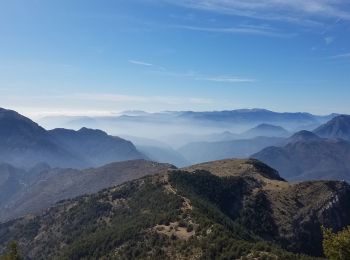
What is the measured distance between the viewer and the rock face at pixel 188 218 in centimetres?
11338

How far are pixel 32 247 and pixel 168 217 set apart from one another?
74.6 metres

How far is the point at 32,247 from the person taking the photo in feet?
575

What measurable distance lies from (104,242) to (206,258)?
41.3 metres

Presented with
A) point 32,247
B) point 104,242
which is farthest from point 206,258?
point 32,247

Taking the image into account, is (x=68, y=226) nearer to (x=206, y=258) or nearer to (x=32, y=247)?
(x=32, y=247)

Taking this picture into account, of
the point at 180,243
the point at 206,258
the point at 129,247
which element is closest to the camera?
the point at 206,258

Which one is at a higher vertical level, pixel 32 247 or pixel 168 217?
pixel 168 217

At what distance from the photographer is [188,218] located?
399 ft

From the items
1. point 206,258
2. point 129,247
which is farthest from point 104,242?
point 206,258

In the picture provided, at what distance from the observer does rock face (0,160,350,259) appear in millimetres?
113375

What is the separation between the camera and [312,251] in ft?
525

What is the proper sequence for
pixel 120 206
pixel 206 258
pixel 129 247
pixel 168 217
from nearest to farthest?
1. pixel 206 258
2. pixel 129 247
3. pixel 168 217
4. pixel 120 206

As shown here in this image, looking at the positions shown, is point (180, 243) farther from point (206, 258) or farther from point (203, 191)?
point (203, 191)

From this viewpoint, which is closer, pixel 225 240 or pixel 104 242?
pixel 225 240
